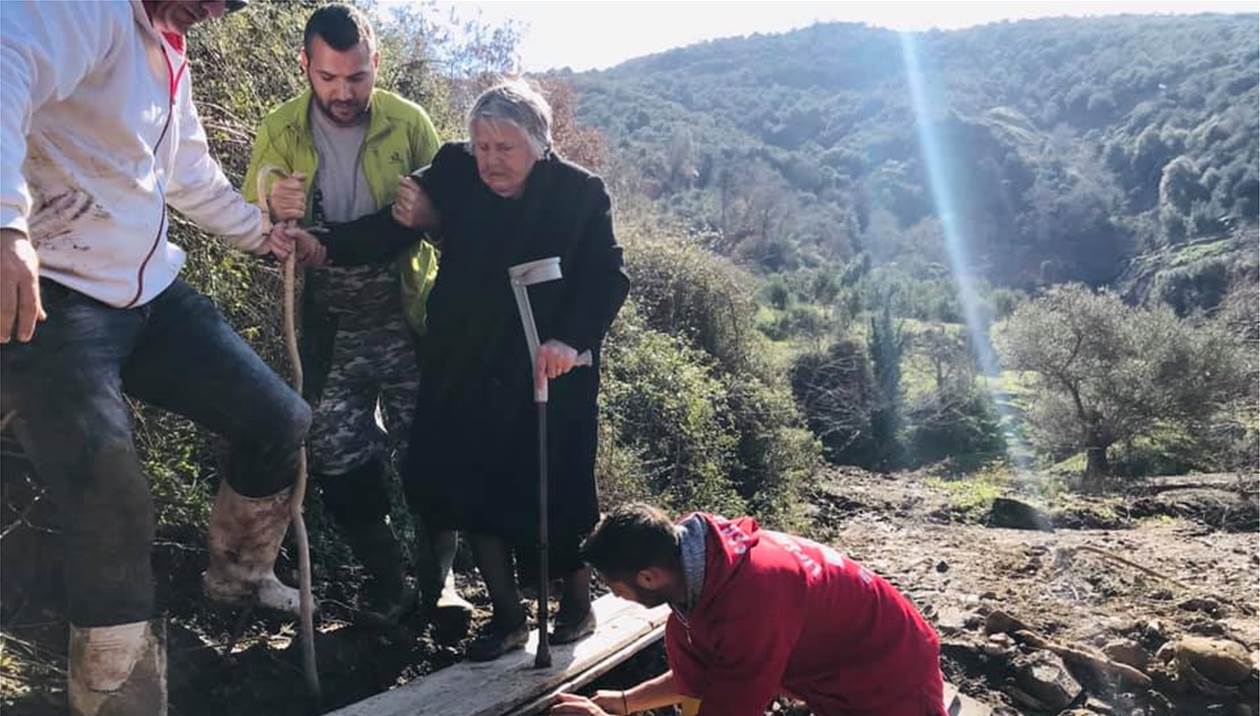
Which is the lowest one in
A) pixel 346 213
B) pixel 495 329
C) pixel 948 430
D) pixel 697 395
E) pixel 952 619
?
pixel 948 430

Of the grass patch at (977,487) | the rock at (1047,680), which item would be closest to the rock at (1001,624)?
the rock at (1047,680)

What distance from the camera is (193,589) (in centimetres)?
360

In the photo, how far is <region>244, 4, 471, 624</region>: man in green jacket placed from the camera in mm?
3096

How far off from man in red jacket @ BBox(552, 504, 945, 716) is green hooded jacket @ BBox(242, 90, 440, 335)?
125 centimetres

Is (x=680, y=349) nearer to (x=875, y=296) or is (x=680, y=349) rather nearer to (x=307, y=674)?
(x=307, y=674)

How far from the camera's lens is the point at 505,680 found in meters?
3.00

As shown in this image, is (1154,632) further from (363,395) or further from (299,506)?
(299,506)

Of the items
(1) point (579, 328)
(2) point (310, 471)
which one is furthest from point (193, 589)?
(1) point (579, 328)

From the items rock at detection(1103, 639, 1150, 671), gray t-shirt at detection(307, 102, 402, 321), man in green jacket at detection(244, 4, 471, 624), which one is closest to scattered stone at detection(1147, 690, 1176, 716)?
rock at detection(1103, 639, 1150, 671)

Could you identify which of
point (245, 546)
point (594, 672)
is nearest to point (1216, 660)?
point (594, 672)

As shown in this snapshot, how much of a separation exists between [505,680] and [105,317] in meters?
1.54

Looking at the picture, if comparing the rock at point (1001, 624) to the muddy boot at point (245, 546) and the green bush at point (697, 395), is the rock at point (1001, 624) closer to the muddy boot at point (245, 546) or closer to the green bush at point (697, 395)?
the green bush at point (697, 395)

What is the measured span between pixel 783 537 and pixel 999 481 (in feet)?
46.3

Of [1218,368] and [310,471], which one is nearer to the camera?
[310,471]
